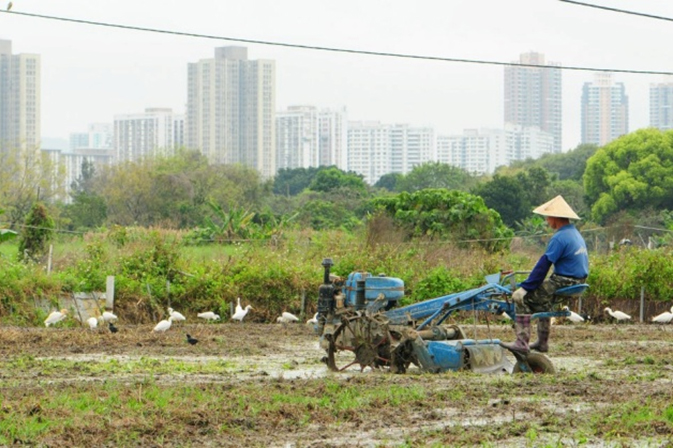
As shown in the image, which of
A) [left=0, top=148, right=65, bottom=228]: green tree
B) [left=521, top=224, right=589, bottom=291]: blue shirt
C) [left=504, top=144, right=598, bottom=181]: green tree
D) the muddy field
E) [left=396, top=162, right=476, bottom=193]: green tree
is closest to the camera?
the muddy field

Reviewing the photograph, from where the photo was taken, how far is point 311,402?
37.0 ft

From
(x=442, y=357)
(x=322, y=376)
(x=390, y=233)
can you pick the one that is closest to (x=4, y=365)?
(x=322, y=376)

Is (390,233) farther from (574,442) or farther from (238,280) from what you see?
(574,442)

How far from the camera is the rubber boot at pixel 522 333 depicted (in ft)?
45.6

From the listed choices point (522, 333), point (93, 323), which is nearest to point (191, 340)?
point (93, 323)

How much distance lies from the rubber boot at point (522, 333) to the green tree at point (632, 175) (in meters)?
56.7

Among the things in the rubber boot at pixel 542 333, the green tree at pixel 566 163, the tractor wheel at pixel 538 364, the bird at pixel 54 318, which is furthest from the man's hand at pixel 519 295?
the green tree at pixel 566 163

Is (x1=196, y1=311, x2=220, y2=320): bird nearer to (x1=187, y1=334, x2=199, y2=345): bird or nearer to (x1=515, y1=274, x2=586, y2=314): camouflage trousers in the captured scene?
(x1=187, y1=334, x2=199, y2=345): bird

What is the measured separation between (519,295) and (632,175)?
59388 millimetres

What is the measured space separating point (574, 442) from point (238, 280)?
55.1ft

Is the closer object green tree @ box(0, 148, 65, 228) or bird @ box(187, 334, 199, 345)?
bird @ box(187, 334, 199, 345)

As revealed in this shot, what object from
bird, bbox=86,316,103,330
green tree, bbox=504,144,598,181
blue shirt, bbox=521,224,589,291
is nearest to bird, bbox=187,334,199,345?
bird, bbox=86,316,103,330

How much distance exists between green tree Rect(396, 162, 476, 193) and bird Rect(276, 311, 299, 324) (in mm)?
72203

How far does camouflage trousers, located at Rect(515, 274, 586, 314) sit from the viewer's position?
45.2ft
